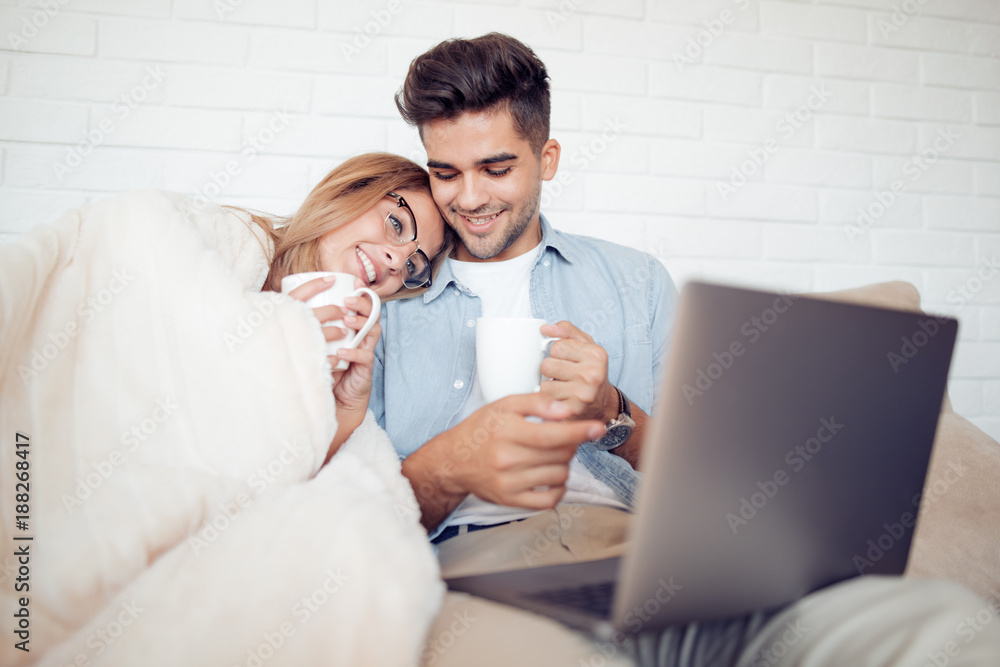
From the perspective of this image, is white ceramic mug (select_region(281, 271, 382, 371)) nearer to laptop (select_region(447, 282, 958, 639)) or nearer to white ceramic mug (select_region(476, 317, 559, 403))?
white ceramic mug (select_region(476, 317, 559, 403))

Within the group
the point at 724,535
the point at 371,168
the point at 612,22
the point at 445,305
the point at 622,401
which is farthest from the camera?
the point at 612,22

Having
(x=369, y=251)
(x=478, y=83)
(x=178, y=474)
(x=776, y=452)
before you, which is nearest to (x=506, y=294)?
(x=369, y=251)

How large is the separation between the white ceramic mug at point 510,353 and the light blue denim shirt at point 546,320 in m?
0.45

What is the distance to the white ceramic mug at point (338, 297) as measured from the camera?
95 centimetres

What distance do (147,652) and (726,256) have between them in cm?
172

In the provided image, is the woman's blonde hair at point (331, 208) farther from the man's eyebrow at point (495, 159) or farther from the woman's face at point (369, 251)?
the man's eyebrow at point (495, 159)

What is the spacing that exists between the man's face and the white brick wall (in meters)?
0.28

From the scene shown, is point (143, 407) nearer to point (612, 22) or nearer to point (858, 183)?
point (612, 22)

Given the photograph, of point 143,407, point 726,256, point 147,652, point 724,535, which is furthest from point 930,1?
point 147,652

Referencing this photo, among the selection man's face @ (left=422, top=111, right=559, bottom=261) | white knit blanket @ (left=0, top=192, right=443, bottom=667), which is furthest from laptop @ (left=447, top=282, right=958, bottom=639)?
man's face @ (left=422, top=111, right=559, bottom=261)

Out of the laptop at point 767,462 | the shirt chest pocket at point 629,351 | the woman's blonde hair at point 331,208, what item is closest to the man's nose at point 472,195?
the woman's blonde hair at point 331,208

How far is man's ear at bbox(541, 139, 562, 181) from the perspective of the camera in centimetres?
156

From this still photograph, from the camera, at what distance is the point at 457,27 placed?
5.50ft

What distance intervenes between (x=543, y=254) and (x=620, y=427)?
563 mm
